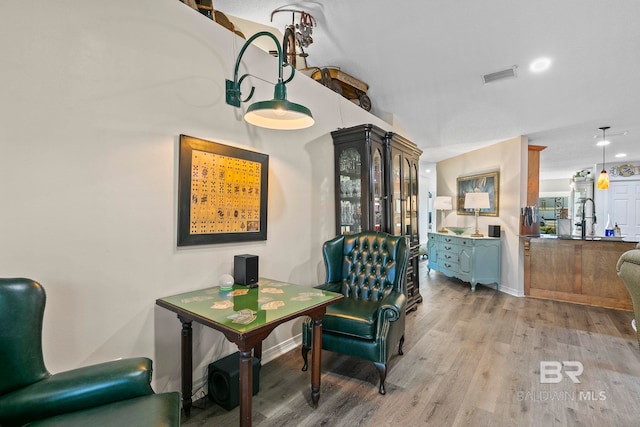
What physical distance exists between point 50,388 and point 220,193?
53.2 inches

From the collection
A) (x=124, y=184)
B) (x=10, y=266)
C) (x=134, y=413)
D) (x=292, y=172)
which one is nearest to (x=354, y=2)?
(x=292, y=172)

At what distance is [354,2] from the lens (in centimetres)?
272

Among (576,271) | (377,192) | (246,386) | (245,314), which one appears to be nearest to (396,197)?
(377,192)

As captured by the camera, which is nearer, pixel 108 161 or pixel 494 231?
pixel 108 161

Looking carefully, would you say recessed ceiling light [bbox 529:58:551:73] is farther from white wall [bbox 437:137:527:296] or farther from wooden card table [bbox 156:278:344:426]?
wooden card table [bbox 156:278:344:426]

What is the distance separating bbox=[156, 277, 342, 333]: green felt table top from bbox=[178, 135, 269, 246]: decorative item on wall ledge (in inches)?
15.1

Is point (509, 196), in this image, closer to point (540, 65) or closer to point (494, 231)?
point (494, 231)

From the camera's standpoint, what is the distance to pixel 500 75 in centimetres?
336

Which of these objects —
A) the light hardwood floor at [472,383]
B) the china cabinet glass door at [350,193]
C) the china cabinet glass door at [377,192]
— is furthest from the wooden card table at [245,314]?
the china cabinet glass door at [377,192]

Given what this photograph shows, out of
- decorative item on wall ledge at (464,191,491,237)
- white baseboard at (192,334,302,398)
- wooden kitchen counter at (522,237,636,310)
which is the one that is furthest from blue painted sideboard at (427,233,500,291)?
Result: white baseboard at (192,334,302,398)

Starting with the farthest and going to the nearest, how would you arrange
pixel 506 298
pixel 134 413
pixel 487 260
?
1. pixel 487 260
2. pixel 506 298
3. pixel 134 413

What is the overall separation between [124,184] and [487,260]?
5116 mm

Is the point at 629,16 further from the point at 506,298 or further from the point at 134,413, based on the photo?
the point at 134,413

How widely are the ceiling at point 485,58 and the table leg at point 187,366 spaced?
2862mm
